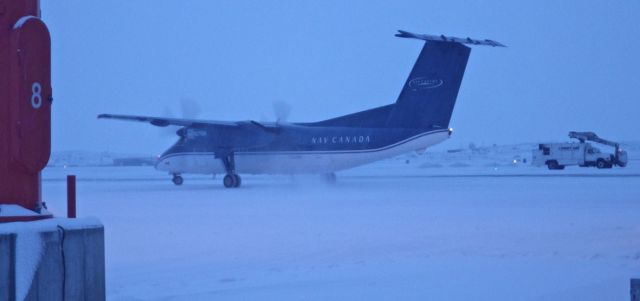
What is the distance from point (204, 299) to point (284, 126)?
70.4 feet

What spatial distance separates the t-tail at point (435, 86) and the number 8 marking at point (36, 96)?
21.8 metres

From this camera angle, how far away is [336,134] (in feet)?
84.5

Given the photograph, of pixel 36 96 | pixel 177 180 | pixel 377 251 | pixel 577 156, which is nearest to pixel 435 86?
pixel 177 180

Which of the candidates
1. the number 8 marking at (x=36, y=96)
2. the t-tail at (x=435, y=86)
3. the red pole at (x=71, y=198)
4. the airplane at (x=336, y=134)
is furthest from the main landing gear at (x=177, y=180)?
the number 8 marking at (x=36, y=96)

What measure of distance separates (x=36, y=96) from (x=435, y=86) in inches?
875

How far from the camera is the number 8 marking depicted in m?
2.66

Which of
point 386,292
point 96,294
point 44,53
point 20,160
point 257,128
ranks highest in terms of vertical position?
point 257,128

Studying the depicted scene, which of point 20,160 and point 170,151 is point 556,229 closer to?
point 20,160

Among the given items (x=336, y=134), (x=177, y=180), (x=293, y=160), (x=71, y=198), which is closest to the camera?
(x=71, y=198)

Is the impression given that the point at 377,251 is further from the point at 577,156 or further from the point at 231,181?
the point at 577,156

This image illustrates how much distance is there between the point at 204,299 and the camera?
624cm

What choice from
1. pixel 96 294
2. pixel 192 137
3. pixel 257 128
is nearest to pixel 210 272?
pixel 96 294

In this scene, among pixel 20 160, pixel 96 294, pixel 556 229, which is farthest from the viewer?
pixel 556 229

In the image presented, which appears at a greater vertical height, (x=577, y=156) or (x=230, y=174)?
(x=577, y=156)
